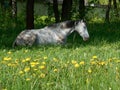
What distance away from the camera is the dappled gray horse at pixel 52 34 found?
16.5 metres

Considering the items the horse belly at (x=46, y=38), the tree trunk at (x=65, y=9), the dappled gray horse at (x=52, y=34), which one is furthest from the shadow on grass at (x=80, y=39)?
the tree trunk at (x=65, y=9)

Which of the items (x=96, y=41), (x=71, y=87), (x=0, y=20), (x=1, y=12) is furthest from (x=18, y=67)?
(x=1, y=12)

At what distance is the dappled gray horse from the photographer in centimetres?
1652

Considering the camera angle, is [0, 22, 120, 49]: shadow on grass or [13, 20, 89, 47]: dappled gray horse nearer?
[0, 22, 120, 49]: shadow on grass

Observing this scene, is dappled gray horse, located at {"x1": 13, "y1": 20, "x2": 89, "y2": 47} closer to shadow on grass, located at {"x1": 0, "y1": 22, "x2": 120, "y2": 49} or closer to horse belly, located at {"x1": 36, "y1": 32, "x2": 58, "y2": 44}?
horse belly, located at {"x1": 36, "y1": 32, "x2": 58, "y2": 44}

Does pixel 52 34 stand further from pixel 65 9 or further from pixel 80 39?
pixel 65 9

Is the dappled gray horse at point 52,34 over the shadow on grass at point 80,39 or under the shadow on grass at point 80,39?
over

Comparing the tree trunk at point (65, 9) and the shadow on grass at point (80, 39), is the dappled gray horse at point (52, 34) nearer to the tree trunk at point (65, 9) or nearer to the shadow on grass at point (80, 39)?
the shadow on grass at point (80, 39)

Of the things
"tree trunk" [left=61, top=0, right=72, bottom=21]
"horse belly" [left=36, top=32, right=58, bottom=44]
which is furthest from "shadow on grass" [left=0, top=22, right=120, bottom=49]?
"tree trunk" [left=61, top=0, right=72, bottom=21]

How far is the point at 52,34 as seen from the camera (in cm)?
1691

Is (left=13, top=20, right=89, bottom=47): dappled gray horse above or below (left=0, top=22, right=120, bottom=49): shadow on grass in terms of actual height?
above

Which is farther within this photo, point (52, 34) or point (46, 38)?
point (52, 34)

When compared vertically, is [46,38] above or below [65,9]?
below

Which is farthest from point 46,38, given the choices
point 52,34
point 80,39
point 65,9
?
point 65,9
